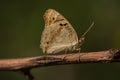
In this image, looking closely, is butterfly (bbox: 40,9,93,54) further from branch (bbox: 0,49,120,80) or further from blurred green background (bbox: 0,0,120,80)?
blurred green background (bbox: 0,0,120,80)

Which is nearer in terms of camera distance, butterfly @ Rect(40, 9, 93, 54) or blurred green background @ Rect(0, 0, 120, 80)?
butterfly @ Rect(40, 9, 93, 54)

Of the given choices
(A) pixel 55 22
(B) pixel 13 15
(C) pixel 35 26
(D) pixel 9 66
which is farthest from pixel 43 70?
(D) pixel 9 66

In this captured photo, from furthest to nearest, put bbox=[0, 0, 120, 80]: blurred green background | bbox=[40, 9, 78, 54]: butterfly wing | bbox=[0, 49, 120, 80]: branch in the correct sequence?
bbox=[0, 0, 120, 80]: blurred green background < bbox=[40, 9, 78, 54]: butterfly wing < bbox=[0, 49, 120, 80]: branch

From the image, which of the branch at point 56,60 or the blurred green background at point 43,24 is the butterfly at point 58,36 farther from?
the blurred green background at point 43,24

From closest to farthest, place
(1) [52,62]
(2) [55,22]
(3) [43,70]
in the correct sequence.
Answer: (1) [52,62]
(2) [55,22]
(3) [43,70]

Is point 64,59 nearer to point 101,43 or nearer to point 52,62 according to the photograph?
point 52,62

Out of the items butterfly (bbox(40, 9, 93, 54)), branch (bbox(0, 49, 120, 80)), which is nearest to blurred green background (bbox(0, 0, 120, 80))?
butterfly (bbox(40, 9, 93, 54))

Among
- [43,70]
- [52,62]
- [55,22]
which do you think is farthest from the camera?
[43,70]
